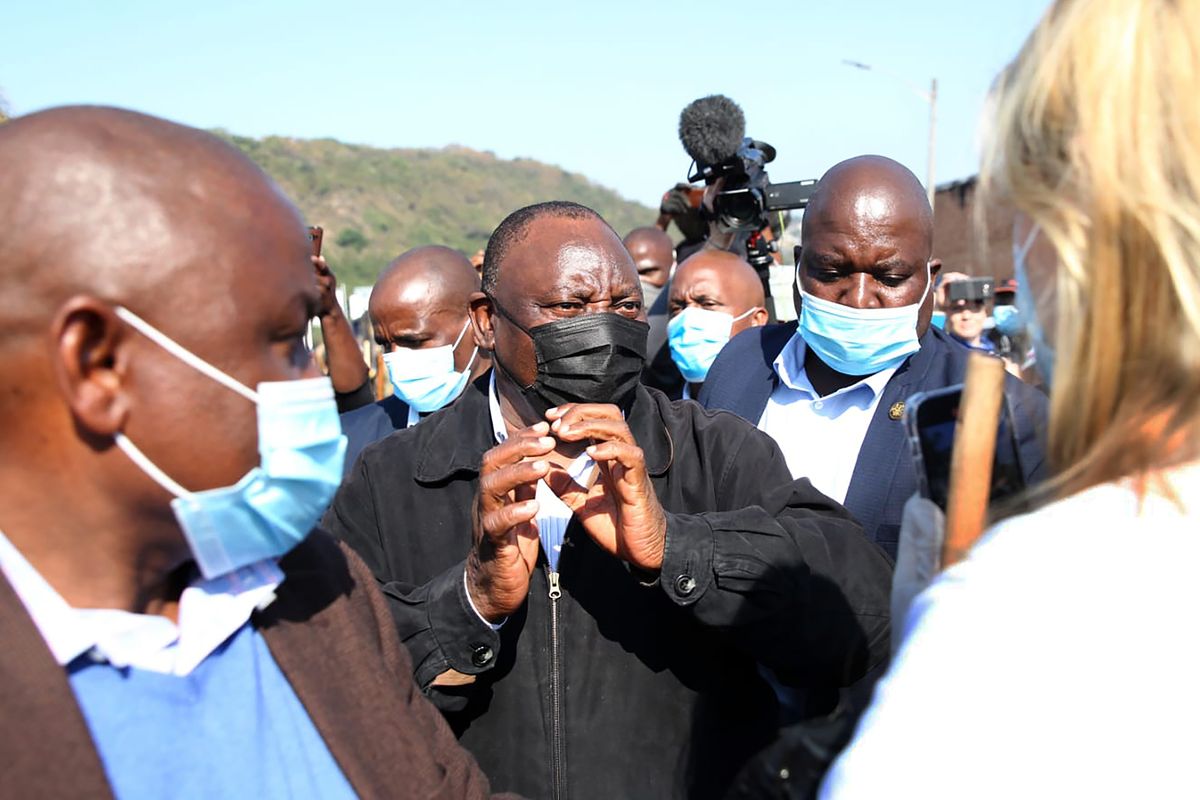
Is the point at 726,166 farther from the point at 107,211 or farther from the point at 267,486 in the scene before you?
the point at 107,211

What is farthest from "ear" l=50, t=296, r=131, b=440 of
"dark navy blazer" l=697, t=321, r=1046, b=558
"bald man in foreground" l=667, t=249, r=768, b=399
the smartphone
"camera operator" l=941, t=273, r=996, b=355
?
"camera operator" l=941, t=273, r=996, b=355

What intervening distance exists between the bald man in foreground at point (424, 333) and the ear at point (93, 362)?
3.00 m

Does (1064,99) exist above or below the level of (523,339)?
above

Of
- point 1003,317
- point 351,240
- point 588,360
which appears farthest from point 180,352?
point 351,240

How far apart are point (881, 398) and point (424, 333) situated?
2.22m

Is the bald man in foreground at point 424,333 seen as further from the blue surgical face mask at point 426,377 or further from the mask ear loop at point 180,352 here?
the mask ear loop at point 180,352

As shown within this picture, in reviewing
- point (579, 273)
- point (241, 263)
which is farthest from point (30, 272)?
point (579, 273)

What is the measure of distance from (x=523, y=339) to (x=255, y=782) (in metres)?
1.49

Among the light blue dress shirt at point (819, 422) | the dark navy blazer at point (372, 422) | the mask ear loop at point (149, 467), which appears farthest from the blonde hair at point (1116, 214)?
the dark navy blazer at point (372, 422)

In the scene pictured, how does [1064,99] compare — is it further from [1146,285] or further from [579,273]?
[579,273]

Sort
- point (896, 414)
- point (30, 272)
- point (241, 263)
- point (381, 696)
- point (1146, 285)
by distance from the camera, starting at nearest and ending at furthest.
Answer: point (1146, 285) < point (30, 272) < point (241, 263) < point (381, 696) < point (896, 414)

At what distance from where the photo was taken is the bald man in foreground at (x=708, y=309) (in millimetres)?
5348

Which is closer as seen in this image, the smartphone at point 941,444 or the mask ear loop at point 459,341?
the smartphone at point 941,444

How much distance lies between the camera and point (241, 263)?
4.25 ft
